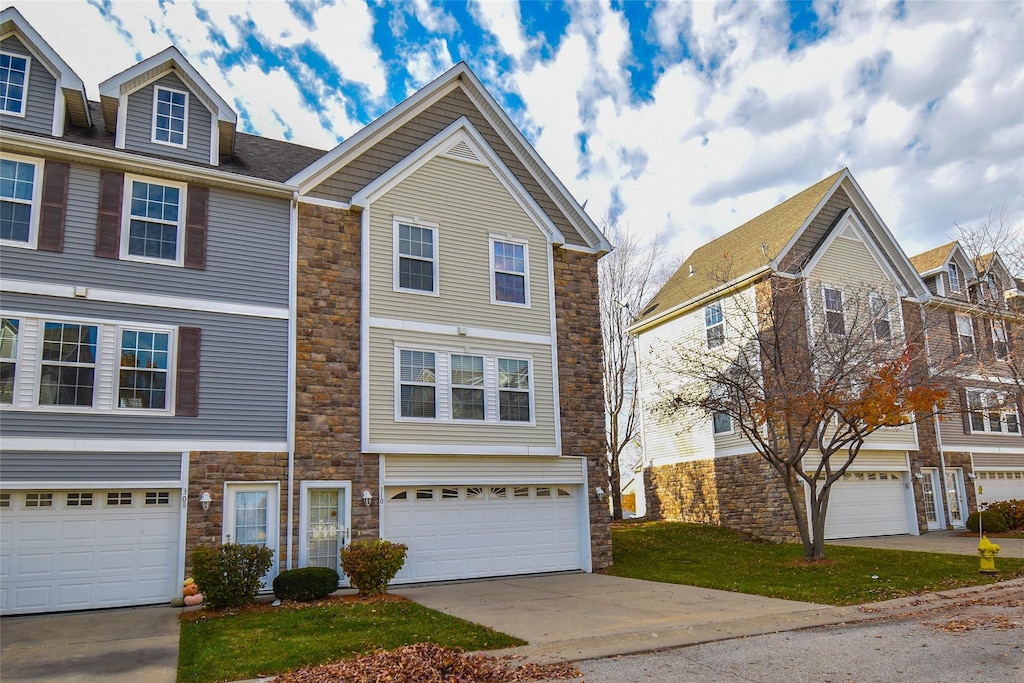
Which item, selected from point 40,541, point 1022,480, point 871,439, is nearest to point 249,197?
point 40,541

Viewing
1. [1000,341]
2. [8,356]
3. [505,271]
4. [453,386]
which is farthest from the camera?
[1000,341]

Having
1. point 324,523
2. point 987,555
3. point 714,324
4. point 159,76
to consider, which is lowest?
point 987,555

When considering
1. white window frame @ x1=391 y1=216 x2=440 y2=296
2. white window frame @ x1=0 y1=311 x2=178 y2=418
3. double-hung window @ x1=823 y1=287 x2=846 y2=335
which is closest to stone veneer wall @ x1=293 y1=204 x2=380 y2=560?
white window frame @ x1=391 y1=216 x2=440 y2=296

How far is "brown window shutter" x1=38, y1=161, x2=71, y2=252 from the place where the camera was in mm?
13422

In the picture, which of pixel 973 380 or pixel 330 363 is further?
pixel 973 380

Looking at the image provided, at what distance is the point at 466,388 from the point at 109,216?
7642 millimetres

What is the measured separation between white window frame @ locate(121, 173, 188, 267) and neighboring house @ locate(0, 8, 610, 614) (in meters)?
0.04

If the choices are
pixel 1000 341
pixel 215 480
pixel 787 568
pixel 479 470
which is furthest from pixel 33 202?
pixel 1000 341

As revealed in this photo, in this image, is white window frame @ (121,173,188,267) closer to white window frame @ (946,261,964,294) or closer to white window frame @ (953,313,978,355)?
white window frame @ (953,313,978,355)

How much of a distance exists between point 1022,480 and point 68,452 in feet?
99.6

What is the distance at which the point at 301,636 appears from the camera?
9.88 metres

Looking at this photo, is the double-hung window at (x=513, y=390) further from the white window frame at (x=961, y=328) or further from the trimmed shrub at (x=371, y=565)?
the white window frame at (x=961, y=328)

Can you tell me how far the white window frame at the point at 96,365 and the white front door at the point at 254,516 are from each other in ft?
6.42

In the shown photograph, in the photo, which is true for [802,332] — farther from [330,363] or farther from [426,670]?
[426,670]
